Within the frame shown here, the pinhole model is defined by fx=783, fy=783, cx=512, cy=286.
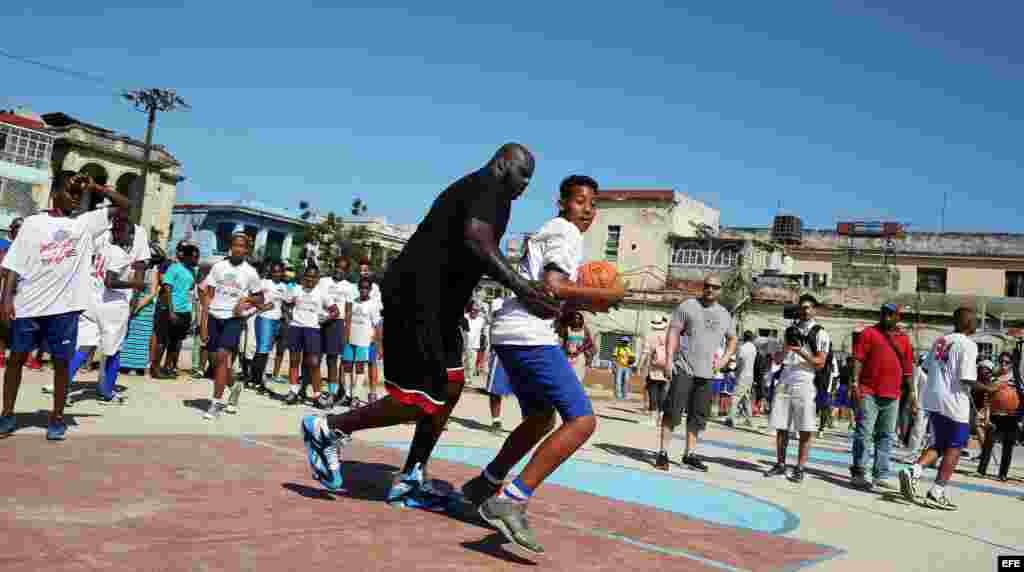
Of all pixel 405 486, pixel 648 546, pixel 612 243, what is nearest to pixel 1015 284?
pixel 612 243

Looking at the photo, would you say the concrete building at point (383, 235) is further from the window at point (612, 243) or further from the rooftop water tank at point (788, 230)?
the rooftop water tank at point (788, 230)

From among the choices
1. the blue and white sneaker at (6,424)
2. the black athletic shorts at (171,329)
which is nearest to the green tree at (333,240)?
the black athletic shorts at (171,329)

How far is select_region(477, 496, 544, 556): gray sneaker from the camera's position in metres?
3.58

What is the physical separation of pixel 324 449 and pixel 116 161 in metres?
61.1

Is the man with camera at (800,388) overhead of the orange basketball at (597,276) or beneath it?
beneath

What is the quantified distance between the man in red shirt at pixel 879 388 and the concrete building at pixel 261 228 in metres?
63.7

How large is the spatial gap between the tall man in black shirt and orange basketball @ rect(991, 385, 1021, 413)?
10466 millimetres

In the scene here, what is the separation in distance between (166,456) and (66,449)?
0.63 meters

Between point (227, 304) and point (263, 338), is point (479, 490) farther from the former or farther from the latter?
point (263, 338)

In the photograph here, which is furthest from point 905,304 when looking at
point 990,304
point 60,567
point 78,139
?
point 78,139

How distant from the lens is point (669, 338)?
→ 844 cm

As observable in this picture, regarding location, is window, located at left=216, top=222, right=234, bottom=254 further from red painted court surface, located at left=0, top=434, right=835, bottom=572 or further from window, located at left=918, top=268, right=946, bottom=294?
red painted court surface, located at left=0, top=434, right=835, bottom=572

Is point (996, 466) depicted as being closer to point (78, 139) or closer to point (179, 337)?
point (179, 337)

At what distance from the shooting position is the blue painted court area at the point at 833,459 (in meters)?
9.85
